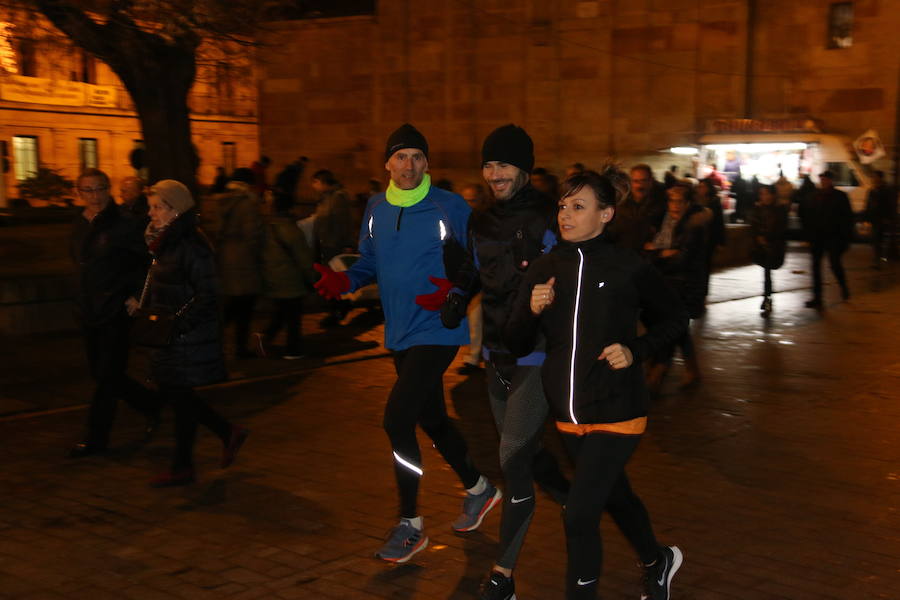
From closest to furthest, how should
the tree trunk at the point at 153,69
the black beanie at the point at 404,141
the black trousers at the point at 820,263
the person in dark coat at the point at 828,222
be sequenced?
1. the black beanie at the point at 404,141
2. the tree trunk at the point at 153,69
3. the black trousers at the point at 820,263
4. the person in dark coat at the point at 828,222

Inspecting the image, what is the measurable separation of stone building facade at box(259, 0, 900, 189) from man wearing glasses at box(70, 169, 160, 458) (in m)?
22.7

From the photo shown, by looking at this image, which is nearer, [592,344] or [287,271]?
[592,344]

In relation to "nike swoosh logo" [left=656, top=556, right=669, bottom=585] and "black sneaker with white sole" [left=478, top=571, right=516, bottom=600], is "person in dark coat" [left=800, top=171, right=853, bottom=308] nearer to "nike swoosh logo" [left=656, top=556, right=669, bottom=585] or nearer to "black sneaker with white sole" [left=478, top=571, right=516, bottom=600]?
"nike swoosh logo" [left=656, top=556, right=669, bottom=585]

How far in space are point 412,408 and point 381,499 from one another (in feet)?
4.01

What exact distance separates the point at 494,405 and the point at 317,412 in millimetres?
3592

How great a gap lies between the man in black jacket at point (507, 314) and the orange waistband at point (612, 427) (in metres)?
0.51

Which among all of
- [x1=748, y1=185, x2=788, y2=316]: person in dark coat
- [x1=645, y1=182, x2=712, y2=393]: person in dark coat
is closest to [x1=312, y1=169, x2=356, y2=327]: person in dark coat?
[x1=645, y1=182, x2=712, y2=393]: person in dark coat

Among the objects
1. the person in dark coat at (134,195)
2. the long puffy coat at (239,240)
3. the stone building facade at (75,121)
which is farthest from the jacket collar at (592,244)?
the stone building facade at (75,121)

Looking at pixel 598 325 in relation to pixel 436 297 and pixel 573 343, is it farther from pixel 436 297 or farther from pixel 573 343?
pixel 436 297

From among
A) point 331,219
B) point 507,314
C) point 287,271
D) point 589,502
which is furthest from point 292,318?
point 589,502

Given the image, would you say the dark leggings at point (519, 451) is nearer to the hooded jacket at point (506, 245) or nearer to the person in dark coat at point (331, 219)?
the hooded jacket at point (506, 245)

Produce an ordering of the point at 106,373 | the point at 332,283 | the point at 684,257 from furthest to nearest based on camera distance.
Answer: the point at 684,257 → the point at 106,373 → the point at 332,283

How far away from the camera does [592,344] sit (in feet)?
12.3

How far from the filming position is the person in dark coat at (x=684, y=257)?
8484 mm
